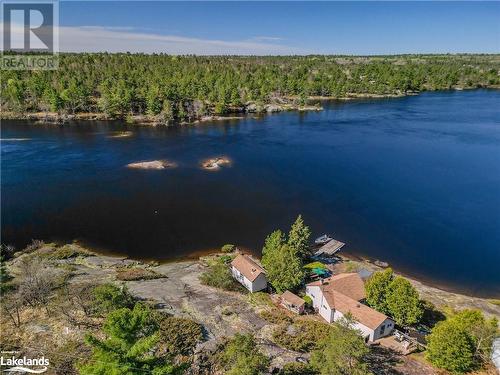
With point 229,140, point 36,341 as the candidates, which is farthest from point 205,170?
point 36,341

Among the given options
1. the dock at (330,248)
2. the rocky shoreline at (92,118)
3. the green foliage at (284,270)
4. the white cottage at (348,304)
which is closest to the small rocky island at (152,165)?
the rocky shoreline at (92,118)

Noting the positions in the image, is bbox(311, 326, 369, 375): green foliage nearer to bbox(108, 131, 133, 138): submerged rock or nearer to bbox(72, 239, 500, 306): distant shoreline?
bbox(72, 239, 500, 306): distant shoreline

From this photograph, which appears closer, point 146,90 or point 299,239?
point 299,239

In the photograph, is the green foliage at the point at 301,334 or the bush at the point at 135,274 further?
the bush at the point at 135,274

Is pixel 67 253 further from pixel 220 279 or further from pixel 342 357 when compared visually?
pixel 342 357

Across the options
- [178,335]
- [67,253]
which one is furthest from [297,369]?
[67,253]

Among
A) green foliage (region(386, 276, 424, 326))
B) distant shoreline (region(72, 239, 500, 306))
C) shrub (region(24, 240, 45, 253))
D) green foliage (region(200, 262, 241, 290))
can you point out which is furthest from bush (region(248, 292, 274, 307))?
shrub (region(24, 240, 45, 253))

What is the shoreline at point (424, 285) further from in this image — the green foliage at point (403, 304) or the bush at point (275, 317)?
the bush at point (275, 317)
